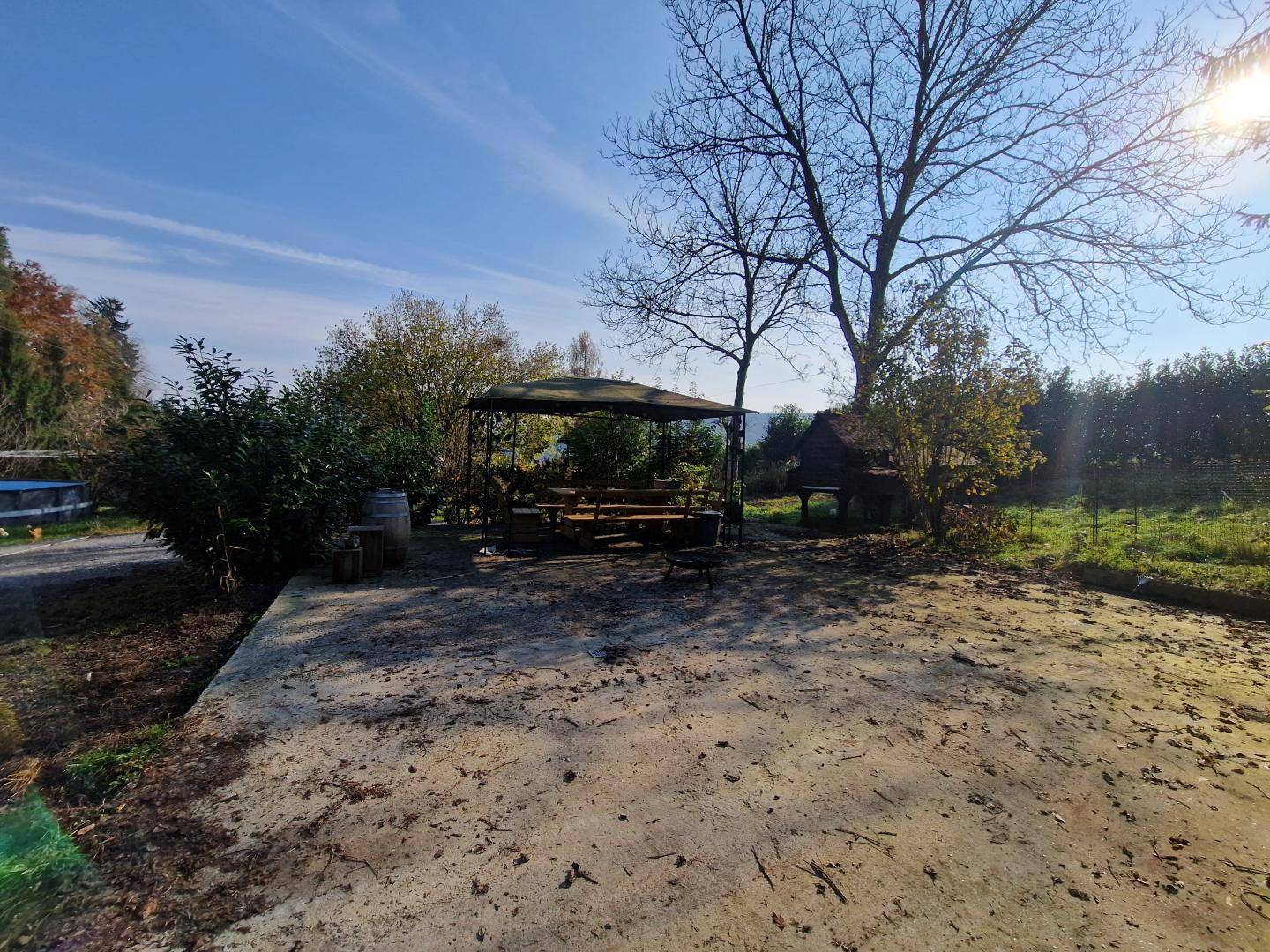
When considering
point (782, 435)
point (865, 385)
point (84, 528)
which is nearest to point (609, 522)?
point (865, 385)

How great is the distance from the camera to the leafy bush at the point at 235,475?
17.7 ft

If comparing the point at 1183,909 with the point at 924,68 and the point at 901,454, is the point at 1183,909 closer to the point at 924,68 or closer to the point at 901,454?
the point at 901,454

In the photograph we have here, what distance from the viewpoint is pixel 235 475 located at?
5.75 meters

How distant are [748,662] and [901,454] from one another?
270 inches

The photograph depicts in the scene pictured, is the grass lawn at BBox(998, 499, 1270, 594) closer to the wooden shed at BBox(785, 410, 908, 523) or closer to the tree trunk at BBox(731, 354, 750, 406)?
the wooden shed at BBox(785, 410, 908, 523)

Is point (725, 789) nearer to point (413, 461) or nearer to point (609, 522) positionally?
point (609, 522)

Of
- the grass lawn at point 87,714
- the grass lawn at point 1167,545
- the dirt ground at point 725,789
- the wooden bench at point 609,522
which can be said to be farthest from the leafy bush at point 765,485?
the grass lawn at point 87,714

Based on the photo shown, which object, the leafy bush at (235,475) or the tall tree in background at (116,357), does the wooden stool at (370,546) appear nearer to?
the leafy bush at (235,475)

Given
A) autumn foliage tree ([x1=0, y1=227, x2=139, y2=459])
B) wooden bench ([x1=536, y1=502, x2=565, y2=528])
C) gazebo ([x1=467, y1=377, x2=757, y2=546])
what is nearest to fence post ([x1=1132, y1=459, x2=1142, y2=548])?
gazebo ([x1=467, y1=377, x2=757, y2=546])

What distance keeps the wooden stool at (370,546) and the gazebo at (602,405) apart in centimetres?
186

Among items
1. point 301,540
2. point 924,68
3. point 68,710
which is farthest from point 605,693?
point 924,68

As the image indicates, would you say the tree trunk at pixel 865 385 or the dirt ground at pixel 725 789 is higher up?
the tree trunk at pixel 865 385

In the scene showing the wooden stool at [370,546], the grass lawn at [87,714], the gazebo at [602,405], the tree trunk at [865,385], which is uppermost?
the tree trunk at [865,385]

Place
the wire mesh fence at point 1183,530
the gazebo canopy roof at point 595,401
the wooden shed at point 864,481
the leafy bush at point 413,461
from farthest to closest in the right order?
the wooden shed at point 864,481 → the leafy bush at point 413,461 → the gazebo canopy roof at point 595,401 → the wire mesh fence at point 1183,530
